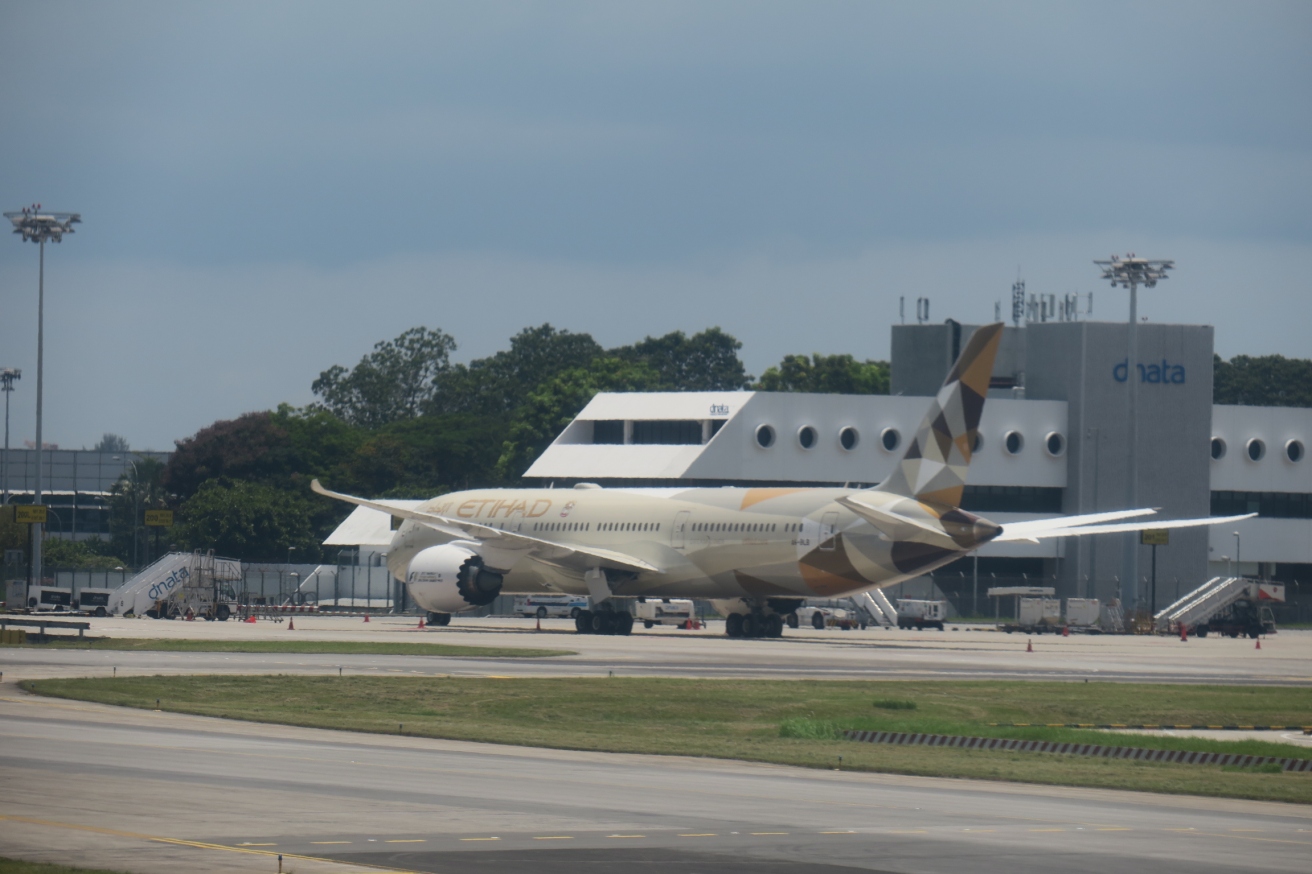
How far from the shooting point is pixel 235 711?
27594mm

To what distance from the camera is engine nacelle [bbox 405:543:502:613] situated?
6238 cm

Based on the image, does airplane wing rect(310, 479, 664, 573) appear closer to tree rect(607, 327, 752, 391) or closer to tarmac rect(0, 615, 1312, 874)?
tarmac rect(0, 615, 1312, 874)

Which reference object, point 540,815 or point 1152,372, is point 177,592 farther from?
point 540,815

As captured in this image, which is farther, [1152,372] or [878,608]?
[1152,372]

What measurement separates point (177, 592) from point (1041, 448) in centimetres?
4897

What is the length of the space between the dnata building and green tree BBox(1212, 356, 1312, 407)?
61658mm

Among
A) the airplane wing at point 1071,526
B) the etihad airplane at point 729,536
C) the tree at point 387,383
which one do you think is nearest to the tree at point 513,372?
the tree at point 387,383

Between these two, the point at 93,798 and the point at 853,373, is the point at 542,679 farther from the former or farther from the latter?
the point at 853,373

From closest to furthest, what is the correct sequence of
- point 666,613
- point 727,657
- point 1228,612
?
1. point 727,657
2. point 666,613
3. point 1228,612

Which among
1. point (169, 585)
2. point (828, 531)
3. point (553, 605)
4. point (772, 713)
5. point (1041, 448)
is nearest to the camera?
point (772, 713)

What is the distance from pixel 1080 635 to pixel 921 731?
48362 millimetres

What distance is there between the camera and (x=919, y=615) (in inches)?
3081

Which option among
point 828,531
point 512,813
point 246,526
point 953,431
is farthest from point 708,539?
point 246,526

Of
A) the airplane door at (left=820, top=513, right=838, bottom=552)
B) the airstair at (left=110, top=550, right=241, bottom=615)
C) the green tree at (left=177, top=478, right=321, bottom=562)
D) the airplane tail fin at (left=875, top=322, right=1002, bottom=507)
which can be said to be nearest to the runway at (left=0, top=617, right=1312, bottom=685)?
A: the airplane door at (left=820, top=513, right=838, bottom=552)
